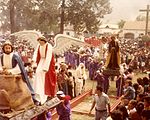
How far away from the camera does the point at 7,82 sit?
634 cm

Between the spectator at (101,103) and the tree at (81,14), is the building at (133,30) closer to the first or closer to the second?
the tree at (81,14)

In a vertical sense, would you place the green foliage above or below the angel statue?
above

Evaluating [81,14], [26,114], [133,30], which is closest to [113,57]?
[26,114]

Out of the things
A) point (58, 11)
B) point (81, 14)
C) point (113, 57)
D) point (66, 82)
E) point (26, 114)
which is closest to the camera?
point (26, 114)

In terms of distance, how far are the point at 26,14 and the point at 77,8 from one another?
633cm

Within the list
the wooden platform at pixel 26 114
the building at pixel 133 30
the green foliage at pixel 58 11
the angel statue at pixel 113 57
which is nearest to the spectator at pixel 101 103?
the wooden platform at pixel 26 114

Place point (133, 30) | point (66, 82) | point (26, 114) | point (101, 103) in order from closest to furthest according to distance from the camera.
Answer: point (26, 114), point (101, 103), point (66, 82), point (133, 30)

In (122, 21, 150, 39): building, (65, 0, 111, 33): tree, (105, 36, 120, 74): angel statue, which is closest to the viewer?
Answer: (105, 36, 120, 74): angel statue

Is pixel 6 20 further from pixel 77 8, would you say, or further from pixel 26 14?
pixel 77 8

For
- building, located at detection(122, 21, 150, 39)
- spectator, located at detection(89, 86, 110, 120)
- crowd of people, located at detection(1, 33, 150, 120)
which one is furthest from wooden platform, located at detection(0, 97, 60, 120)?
building, located at detection(122, 21, 150, 39)

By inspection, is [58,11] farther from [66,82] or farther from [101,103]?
[101,103]

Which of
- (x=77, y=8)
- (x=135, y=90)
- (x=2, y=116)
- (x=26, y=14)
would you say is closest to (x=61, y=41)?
(x=135, y=90)

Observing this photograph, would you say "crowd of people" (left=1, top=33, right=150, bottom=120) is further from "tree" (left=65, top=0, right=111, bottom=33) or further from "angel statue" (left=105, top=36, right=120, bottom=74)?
"tree" (left=65, top=0, right=111, bottom=33)

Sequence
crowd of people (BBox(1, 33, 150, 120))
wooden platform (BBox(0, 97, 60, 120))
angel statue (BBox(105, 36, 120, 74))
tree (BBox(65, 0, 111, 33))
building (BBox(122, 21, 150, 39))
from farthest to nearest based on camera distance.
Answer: building (BBox(122, 21, 150, 39)) < tree (BBox(65, 0, 111, 33)) < angel statue (BBox(105, 36, 120, 74)) < crowd of people (BBox(1, 33, 150, 120)) < wooden platform (BBox(0, 97, 60, 120))
